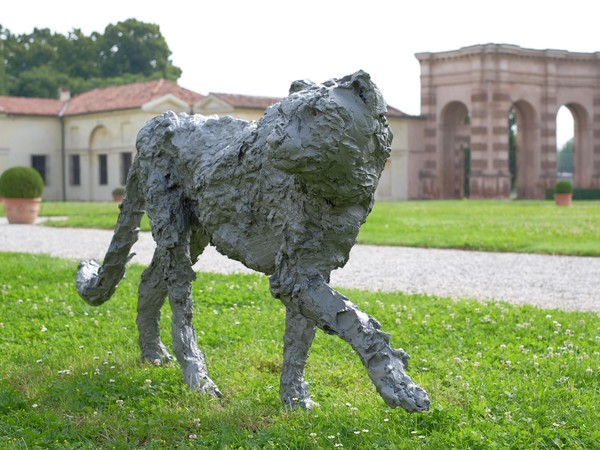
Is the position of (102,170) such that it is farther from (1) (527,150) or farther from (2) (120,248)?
(2) (120,248)

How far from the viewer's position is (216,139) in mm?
5227

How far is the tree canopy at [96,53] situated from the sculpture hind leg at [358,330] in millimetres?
60820

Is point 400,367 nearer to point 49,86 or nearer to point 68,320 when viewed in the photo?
point 68,320

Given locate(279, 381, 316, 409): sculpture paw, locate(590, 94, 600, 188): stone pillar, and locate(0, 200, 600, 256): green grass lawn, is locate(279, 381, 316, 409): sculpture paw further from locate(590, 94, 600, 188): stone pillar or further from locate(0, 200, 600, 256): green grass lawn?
locate(590, 94, 600, 188): stone pillar

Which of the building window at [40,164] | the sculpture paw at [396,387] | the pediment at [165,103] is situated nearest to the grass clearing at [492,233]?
the sculpture paw at [396,387]

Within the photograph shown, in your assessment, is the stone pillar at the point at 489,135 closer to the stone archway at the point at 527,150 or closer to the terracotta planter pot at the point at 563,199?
the stone archway at the point at 527,150

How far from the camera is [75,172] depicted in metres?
48.2

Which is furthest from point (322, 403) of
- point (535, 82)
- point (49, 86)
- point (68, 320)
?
point (49, 86)

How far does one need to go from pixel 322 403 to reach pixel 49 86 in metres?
58.2

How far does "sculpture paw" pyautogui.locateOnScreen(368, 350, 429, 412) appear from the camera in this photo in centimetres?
373

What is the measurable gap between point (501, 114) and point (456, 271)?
35.4 m

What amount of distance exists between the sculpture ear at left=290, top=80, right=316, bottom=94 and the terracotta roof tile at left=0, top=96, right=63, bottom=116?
4415 centimetres

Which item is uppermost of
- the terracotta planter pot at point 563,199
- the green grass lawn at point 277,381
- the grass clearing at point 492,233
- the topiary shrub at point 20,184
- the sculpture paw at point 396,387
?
the topiary shrub at point 20,184

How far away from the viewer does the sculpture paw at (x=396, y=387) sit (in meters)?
3.73
